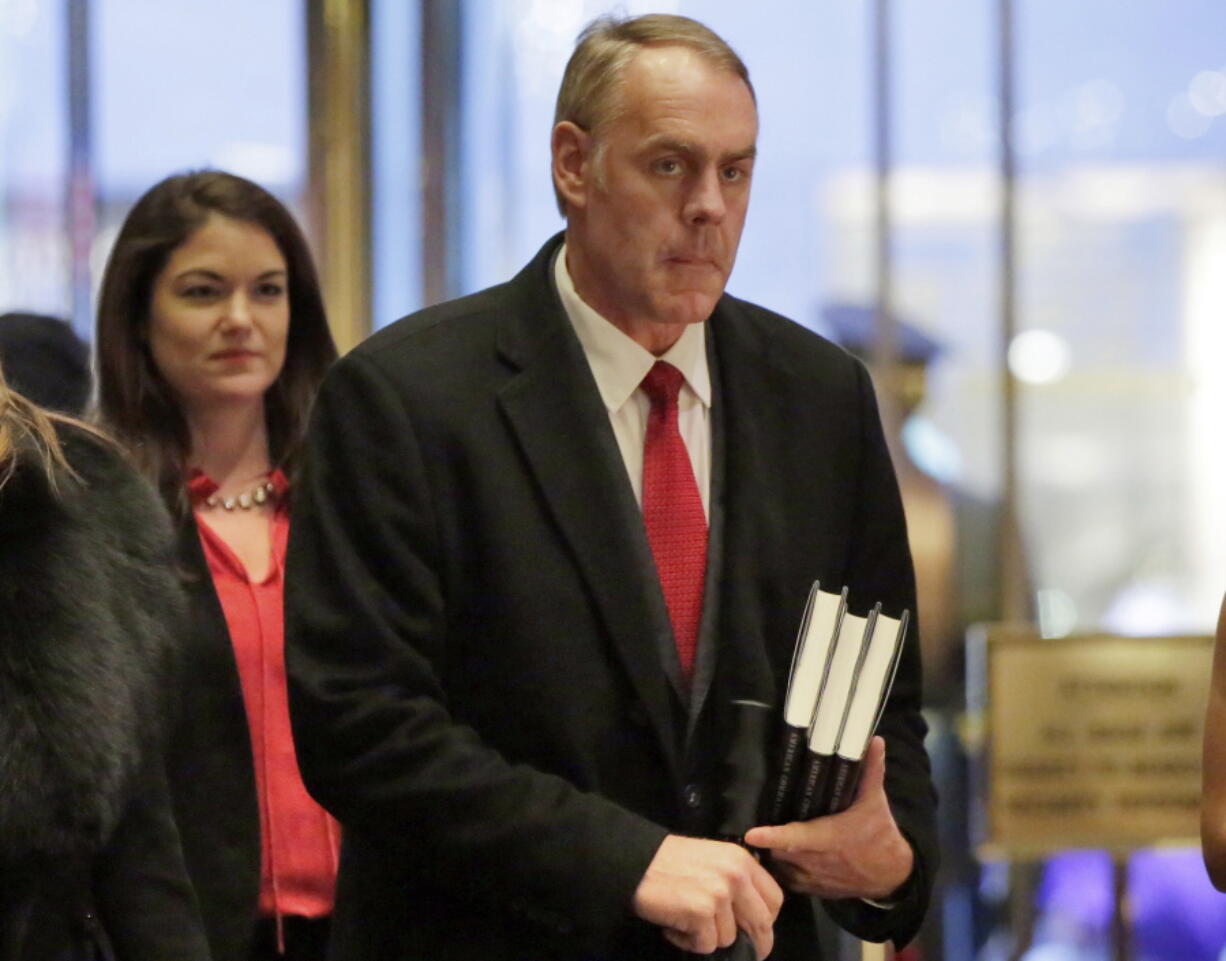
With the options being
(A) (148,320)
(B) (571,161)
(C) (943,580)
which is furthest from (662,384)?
(C) (943,580)

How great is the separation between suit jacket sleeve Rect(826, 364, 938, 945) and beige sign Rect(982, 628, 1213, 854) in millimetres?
2227

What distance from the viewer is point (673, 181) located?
1777 mm

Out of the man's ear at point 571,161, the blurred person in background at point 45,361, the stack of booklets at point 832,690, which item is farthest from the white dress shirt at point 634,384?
the blurred person in background at point 45,361

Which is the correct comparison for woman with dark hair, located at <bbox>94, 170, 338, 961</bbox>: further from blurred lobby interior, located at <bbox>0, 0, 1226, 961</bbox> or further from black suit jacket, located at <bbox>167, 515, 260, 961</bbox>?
blurred lobby interior, located at <bbox>0, 0, 1226, 961</bbox>

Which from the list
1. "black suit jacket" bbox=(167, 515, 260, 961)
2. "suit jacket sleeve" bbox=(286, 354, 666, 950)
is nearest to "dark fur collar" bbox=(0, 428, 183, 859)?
"suit jacket sleeve" bbox=(286, 354, 666, 950)

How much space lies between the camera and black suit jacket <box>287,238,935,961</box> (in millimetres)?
1670

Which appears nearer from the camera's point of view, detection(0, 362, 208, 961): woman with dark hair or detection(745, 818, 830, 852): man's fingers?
detection(745, 818, 830, 852): man's fingers

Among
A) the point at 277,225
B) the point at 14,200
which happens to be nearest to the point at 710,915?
the point at 277,225

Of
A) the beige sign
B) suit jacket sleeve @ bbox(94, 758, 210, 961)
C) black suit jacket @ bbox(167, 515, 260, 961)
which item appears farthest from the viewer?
the beige sign

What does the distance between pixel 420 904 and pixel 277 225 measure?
4.70ft

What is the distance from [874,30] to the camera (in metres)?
5.45

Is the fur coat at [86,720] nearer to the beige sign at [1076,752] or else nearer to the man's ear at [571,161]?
the man's ear at [571,161]

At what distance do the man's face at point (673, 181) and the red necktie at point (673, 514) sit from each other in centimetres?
10

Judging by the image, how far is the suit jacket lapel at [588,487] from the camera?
1.74 meters
